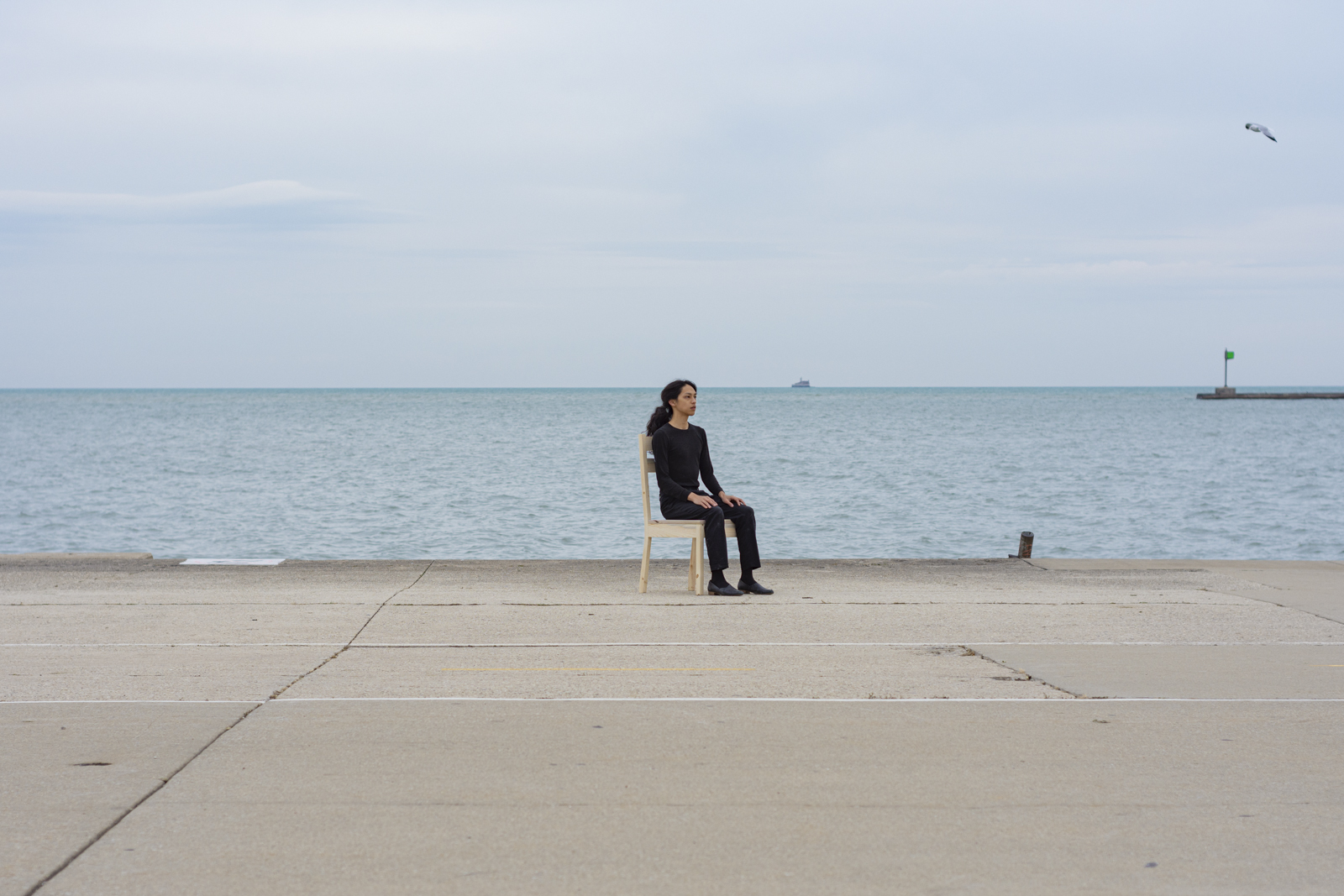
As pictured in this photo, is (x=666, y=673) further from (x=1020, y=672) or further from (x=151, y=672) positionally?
(x=151, y=672)

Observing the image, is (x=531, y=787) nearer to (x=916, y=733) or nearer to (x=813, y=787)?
(x=813, y=787)

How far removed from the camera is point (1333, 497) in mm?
36219

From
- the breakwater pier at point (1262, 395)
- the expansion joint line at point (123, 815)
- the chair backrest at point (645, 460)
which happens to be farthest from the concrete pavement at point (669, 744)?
the breakwater pier at point (1262, 395)

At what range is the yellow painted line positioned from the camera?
6953 millimetres

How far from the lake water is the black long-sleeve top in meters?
10.4

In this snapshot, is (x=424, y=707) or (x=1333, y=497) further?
(x=1333, y=497)

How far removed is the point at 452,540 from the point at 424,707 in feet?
64.8

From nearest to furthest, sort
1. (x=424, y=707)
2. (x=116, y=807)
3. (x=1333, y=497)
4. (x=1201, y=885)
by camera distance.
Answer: (x=1201, y=885)
(x=116, y=807)
(x=424, y=707)
(x=1333, y=497)

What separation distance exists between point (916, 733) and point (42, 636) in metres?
5.53

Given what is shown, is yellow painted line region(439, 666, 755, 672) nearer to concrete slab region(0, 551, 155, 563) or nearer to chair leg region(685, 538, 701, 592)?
chair leg region(685, 538, 701, 592)

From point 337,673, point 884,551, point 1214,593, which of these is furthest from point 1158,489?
point 337,673

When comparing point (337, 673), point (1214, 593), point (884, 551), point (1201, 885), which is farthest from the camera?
point (884, 551)

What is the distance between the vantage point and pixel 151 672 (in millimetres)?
6832

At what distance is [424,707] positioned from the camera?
598 centimetres
